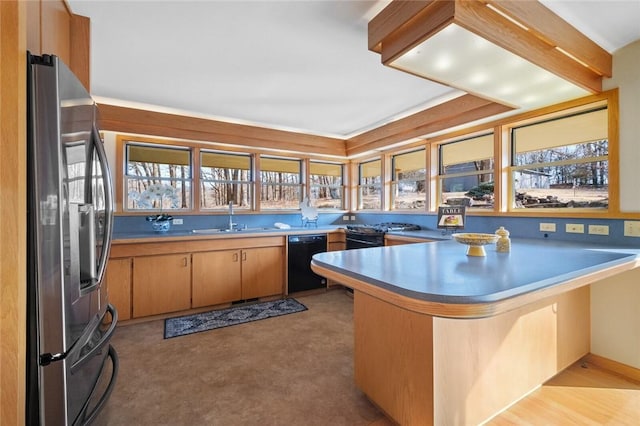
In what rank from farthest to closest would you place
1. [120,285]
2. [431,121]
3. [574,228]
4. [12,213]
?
[431,121] < [120,285] < [574,228] < [12,213]

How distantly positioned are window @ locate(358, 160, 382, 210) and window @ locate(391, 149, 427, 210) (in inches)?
12.2

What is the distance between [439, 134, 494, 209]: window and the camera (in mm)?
3102

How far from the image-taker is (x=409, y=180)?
13.6ft

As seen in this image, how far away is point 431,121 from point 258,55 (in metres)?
2.13

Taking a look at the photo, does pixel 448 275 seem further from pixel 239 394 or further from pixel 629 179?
pixel 629 179

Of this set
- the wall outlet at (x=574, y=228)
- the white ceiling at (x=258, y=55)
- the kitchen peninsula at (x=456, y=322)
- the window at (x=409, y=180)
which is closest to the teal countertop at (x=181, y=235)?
the window at (x=409, y=180)

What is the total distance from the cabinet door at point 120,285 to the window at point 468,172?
151 inches

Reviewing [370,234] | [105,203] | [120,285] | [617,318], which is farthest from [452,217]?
[120,285]

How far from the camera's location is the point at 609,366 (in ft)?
6.80

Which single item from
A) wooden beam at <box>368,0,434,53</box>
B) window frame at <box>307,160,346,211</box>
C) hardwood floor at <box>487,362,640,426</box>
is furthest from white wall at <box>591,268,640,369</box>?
window frame at <box>307,160,346,211</box>

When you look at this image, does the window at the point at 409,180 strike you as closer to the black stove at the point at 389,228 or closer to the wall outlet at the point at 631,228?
the black stove at the point at 389,228

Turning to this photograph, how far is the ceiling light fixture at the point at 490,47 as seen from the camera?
137 centimetres

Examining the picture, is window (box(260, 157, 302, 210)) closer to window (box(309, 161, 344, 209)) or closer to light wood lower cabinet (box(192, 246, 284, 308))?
window (box(309, 161, 344, 209))

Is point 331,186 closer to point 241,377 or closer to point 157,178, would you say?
point 157,178
